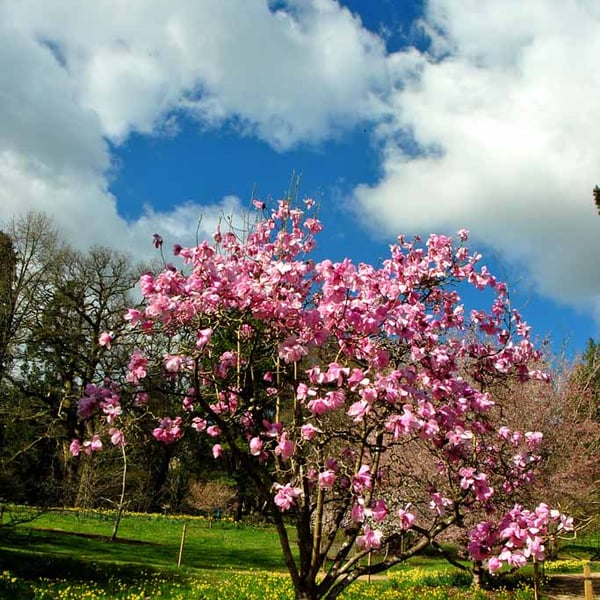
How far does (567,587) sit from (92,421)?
13.1 metres

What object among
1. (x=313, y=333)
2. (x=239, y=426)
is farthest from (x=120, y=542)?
(x=313, y=333)

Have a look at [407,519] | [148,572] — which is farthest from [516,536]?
[148,572]

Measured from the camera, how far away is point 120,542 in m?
18.6

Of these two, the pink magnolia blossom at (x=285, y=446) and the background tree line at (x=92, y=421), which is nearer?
the pink magnolia blossom at (x=285, y=446)

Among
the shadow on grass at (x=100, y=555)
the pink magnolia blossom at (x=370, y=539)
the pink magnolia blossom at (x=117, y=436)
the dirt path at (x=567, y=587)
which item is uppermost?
the pink magnolia blossom at (x=117, y=436)

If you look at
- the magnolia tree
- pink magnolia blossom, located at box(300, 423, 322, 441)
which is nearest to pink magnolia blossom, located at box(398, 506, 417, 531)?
the magnolia tree

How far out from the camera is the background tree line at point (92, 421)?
12445mm

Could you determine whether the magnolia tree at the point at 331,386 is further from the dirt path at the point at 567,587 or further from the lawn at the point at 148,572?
the dirt path at the point at 567,587

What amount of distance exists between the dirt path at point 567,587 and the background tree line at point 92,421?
145cm

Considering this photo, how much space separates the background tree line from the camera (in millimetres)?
12445

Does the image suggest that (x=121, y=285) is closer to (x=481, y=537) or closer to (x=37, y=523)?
(x=37, y=523)

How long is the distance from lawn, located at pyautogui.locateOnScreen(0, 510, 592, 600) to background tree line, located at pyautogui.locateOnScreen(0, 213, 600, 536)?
1.30 m

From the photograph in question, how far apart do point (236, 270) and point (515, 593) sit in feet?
30.1

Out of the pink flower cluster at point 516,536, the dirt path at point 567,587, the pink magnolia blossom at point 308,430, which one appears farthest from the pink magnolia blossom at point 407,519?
the dirt path at point 567,587
